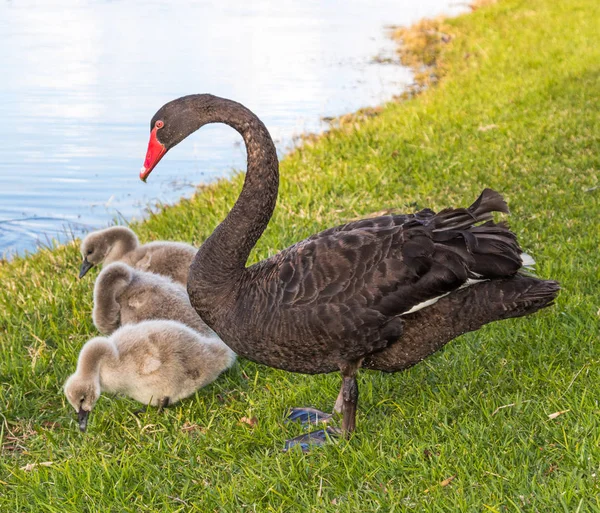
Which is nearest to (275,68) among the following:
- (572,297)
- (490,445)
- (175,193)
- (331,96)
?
(331,96)

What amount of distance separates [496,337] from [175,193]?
5.43m

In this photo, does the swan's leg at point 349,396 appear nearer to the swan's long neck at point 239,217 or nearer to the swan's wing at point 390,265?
the swan's wing at point 390,265

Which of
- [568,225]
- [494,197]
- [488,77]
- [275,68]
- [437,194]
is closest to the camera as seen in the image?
[494,197]

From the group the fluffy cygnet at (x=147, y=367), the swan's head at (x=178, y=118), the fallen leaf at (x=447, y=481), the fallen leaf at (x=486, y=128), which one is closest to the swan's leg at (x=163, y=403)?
the fluffy cygnet at (x=147, y=367)

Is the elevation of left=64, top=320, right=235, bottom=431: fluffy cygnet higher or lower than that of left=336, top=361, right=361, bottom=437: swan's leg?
lower

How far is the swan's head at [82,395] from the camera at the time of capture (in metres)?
3.87

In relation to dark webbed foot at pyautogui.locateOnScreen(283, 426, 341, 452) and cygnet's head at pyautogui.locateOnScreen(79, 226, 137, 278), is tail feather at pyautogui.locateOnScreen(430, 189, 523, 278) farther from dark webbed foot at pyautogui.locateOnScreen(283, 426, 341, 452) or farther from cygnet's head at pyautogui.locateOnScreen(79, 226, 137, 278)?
cygnet's head at pyautogui.locateOnScreen(79, 226, 137, 278)

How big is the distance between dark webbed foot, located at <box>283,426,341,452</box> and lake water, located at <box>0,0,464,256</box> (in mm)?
4251

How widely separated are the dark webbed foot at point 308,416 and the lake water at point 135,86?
4.02 m

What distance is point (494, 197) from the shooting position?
3.40 metres

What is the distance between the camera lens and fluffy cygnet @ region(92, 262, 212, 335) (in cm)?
468

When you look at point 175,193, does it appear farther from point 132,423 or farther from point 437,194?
point 132,423

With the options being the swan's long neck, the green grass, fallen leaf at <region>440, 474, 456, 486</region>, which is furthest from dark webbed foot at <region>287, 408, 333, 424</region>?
fallen leaf at <region>440, 474, 456, 486</region>

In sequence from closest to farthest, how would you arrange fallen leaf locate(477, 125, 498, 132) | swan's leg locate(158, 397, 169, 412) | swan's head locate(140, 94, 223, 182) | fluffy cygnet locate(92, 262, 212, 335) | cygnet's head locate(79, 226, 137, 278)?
swan's head locate(140, 94, 223, 182) → swan's leg locate(158, 397, 169, 412) → fluffy cygnet locate(92, 262, 212, 335) → cygnet's head locate(79, 226, 137, 278) → fallen leaf locate(477, 125, 498, 132)
